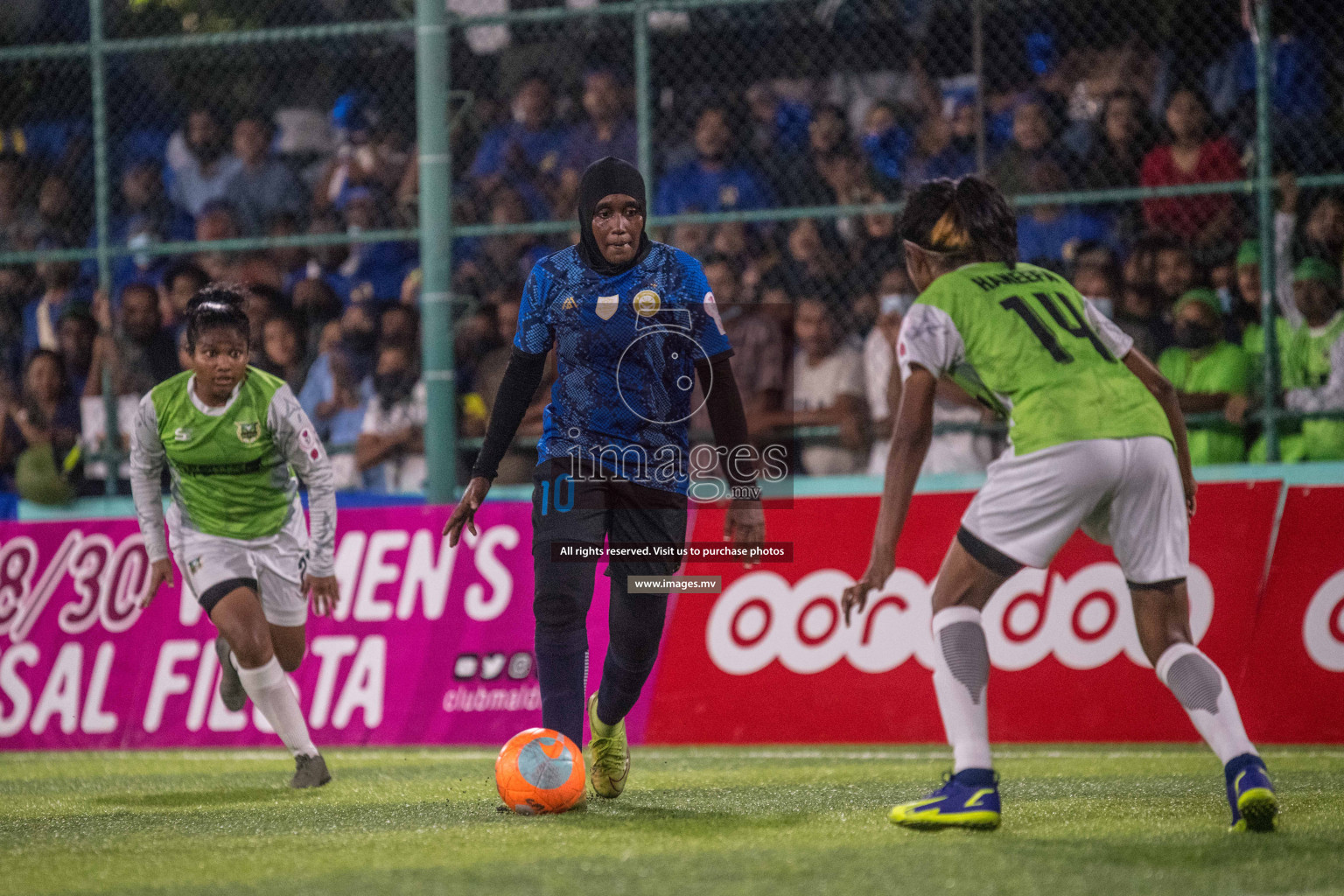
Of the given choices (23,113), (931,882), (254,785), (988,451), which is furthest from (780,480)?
(23,113)

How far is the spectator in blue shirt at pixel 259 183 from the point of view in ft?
43.3

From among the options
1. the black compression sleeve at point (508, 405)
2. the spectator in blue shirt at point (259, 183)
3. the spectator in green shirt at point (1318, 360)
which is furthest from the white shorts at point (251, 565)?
the spectator in green shirt at point (1318, 360)

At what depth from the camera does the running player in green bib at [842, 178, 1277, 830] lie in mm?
5273

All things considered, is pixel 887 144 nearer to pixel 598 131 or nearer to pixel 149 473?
pixel 598 131

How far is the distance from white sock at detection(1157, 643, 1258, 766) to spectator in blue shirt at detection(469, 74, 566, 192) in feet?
26.1

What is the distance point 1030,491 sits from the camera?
5.30m

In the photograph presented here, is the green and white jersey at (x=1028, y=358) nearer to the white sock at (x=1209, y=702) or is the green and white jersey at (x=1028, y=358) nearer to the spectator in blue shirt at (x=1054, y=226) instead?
the white sock at (x=1209, y=702)

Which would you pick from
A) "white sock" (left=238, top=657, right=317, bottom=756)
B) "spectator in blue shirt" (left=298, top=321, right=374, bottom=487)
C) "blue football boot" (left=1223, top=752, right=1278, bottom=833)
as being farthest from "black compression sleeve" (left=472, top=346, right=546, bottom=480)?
"spectator in blue shirt" (left=298, top=321, right=374, bottom=487)

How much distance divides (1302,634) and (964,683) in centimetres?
398

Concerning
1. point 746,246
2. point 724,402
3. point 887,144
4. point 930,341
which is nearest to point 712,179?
point 746,246

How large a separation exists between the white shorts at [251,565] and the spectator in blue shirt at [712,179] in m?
4.56

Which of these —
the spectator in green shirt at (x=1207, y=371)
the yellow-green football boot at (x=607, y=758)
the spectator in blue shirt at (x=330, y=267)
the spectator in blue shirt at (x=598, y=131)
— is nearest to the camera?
the yellow-green football boot at (x=607, y=758)

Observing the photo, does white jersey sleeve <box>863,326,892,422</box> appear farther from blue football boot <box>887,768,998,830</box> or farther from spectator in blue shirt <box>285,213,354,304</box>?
blue football boot <box>887,768,998,830</box>

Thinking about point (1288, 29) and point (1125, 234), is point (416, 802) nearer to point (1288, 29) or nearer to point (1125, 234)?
point (1125, 234)
